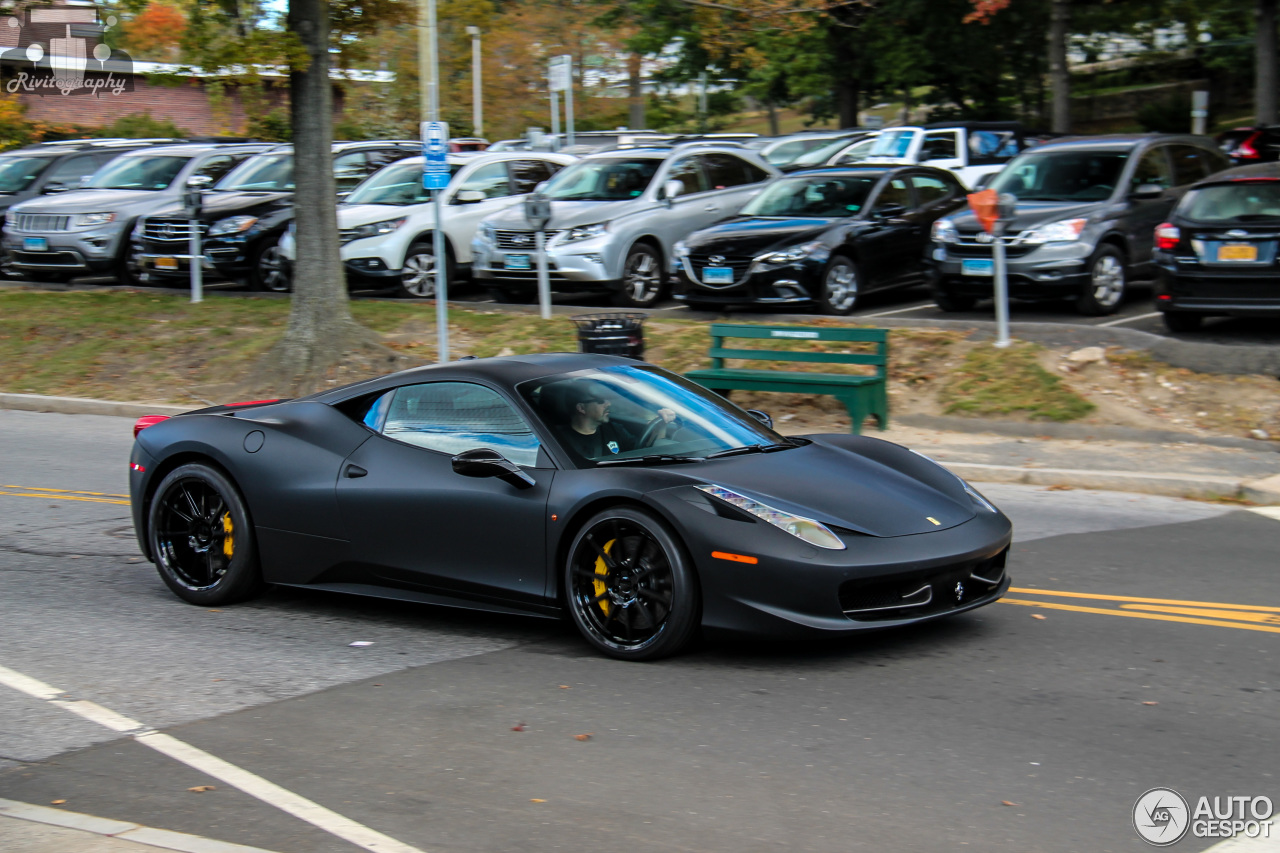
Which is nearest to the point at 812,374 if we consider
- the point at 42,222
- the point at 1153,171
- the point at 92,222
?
the point at 1153,171

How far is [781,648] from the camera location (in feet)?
20.1

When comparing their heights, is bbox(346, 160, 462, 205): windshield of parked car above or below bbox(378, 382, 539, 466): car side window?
above

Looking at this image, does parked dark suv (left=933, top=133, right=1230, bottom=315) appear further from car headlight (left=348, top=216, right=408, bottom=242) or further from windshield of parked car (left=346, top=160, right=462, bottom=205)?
windshield of parked car (left=346, top=160, right=462, bottom=205)

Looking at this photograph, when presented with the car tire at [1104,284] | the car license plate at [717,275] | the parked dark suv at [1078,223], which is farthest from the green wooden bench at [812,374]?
the car tire at [1104,284]

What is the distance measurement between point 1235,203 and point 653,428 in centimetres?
841

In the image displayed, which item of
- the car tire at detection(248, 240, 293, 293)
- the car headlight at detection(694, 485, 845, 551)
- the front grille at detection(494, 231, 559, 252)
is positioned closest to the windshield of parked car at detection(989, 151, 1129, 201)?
the front grille at detection(494, 231, 559, 252)

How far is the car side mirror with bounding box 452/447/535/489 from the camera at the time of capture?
6098 mm

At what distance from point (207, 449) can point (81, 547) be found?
2129mm

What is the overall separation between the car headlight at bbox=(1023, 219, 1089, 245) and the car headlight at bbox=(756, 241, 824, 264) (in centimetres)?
225

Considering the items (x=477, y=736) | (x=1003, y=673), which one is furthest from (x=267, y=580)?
(x=1003, y=673)

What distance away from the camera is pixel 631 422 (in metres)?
6.42

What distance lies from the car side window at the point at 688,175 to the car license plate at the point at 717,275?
250 cm

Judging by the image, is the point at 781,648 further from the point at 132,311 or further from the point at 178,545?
the point at 132,311

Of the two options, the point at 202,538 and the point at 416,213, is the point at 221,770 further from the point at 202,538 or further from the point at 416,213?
the point at 416,213
